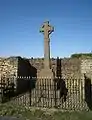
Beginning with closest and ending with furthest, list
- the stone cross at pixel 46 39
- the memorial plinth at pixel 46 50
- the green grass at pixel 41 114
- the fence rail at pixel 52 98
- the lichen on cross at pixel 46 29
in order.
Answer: the green grass at pixel 41 114 → the fence rail at pixel 52 98 → the memorial plinth at pixel 46 50 → the stone cross at pixel 46 39 → the lichen on cross at pixel 46 29

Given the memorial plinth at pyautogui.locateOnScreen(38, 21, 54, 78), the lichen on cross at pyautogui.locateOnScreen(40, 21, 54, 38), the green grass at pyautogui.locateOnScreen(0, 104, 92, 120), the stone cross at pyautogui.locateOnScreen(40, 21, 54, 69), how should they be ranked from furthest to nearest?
1. the lichen on cross at pyautogui.locateOnScreen(40, 21, 54, 38)
2. the stone cross at pyautogui.locateOnScreen(40, 21, 54, 69)
3. the memorial plinth at pyautogui.locateOnScreen(38, 21, 54, 78)
4. the green grass at pyautogui.locateOnScreen(0, 104, 92, 120)

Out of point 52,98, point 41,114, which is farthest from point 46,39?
point 41,114

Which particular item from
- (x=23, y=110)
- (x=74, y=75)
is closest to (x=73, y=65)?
(x=74, y=75)

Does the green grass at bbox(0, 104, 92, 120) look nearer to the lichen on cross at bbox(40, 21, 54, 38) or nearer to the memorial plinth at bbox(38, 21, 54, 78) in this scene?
the memorial plinth at bbox(38, 21, 54, 78)

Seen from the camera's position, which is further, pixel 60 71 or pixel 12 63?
pixel 60 71

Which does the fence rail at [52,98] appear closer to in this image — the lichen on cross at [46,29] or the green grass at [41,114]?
the green grass at [41,114]

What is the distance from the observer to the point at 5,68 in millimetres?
16734

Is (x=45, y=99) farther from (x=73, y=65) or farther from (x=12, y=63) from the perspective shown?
(x=73, y=65)

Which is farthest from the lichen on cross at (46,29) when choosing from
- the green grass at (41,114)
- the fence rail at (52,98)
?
the green grass at (41,114)

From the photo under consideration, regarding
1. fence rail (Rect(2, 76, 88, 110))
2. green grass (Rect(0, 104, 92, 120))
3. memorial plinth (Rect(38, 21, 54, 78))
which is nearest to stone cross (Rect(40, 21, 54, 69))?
memorial plinth (Rect(38, 21, 54, 78))

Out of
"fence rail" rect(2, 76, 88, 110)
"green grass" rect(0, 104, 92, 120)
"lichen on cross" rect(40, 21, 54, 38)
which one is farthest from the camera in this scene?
"lichen on cross" rect(40, 21, 54, 38)

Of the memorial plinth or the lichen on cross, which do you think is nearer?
the memorial plinth

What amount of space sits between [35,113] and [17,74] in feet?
23.2

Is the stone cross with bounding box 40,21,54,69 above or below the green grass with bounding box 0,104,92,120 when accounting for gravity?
above
